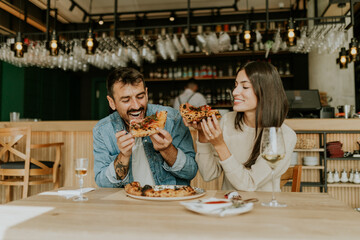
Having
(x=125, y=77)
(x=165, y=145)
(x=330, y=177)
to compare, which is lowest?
(x=330, y=177)

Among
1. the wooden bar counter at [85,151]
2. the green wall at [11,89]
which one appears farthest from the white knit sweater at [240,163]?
the green wall at [11,89]

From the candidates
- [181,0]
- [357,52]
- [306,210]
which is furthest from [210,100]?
[306,210]

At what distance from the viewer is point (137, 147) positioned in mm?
1934

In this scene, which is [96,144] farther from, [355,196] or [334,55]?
[334,55]

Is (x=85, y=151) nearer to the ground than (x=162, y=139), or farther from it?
nearer to the ground

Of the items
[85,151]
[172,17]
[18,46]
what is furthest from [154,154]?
[172,17]

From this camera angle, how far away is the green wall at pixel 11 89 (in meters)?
6.08

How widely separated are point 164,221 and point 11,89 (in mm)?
6119

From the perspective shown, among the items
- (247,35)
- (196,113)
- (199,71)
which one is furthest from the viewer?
(199,71)

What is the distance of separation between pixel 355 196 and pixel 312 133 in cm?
90

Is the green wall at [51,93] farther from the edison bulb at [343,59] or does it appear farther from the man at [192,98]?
the edison bulb at [343,59]

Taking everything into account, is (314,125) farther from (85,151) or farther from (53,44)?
Result: (53,44)

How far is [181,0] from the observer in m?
6.14

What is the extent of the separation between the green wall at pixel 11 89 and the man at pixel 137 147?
16.2 ft
